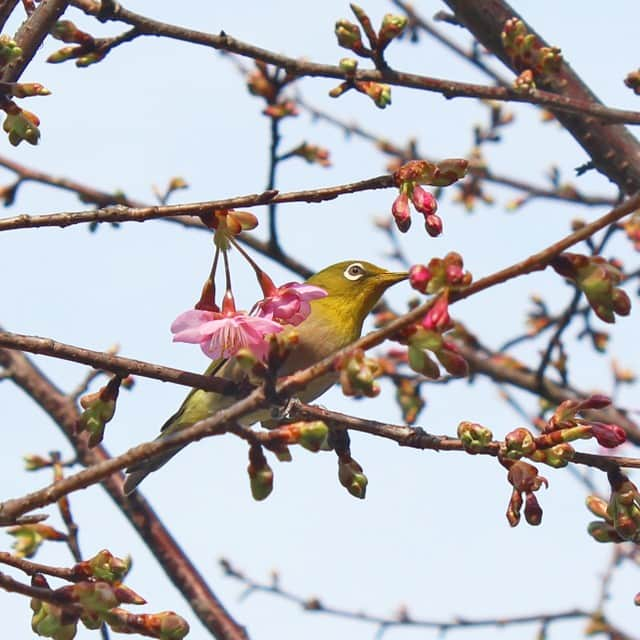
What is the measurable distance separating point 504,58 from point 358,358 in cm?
276

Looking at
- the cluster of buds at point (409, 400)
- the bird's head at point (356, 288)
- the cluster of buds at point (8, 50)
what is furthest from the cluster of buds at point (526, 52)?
the cluster of buds at point (409, 400)

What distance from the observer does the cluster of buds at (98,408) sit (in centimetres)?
269

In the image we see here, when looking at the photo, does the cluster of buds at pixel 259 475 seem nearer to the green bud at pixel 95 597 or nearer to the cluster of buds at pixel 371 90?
the green bud at pixel 95 597

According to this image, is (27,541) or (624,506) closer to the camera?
(624,506)

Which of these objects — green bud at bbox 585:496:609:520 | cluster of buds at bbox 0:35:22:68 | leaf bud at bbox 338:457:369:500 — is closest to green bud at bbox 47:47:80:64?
cluster of buds at bbox 0:35:22:68

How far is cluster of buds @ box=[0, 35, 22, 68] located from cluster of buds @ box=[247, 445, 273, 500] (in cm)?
122

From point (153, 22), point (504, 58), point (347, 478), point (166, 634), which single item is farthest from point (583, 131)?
point (166, 634)

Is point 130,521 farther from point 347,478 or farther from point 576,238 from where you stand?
point 576,238

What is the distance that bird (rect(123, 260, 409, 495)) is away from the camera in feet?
15.2

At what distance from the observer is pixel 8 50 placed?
273cm

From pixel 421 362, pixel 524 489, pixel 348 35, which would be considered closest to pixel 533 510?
pixel 524 489

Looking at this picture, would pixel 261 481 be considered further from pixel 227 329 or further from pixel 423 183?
pixel 423 183

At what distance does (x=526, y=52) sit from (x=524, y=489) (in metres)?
2.07

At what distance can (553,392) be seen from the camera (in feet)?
21.5
